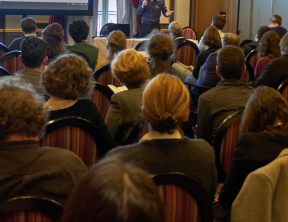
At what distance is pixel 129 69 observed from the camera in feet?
7.14

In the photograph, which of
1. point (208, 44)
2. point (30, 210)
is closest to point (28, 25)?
point (208, 44)

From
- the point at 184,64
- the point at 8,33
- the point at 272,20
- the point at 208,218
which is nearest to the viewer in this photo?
the point at 208,218

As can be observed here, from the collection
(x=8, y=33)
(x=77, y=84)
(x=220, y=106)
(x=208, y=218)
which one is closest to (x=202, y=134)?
(x=220, y=106)

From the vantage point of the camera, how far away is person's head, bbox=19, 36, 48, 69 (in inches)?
99.0

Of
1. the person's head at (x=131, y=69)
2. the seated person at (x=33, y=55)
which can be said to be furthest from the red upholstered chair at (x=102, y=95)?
the seated person at (x=33, y=55)

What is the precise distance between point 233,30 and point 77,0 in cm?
451

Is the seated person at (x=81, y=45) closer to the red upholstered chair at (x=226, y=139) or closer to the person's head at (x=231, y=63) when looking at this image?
the person's head at (x=231, y=63)

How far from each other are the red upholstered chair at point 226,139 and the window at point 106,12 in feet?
23.6

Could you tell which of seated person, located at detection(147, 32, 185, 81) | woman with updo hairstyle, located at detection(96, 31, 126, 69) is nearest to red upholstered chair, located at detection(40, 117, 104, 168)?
seated person, located at detection(147, 32, 185, 81)

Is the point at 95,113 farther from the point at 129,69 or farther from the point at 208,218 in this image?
the point at 208,218

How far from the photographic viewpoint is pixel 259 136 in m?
1.31

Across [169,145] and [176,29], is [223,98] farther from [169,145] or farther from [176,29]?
[176,29]

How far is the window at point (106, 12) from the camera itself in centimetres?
835

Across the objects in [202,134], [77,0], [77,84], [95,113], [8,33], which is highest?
[77,0]
